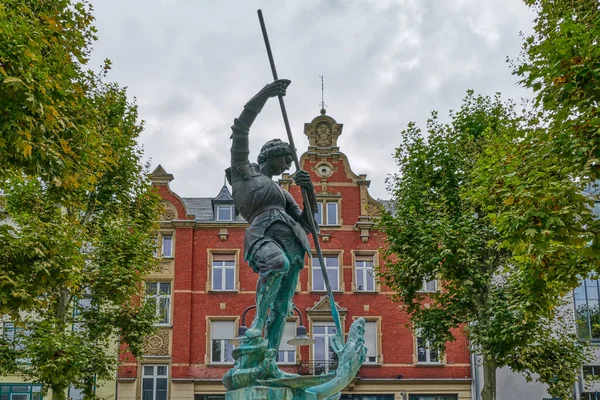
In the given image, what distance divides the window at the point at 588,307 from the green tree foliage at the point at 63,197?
18710 mm

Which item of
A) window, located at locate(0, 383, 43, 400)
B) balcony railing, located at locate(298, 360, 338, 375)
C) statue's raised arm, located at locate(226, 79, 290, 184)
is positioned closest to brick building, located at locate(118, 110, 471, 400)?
balcony railing, located at locate(298, 360, 338, 375)

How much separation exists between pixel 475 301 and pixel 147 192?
9.93m

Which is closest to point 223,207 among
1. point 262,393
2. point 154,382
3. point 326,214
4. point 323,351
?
point 326,214

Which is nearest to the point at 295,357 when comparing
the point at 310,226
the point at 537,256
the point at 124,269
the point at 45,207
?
the point at 124,269

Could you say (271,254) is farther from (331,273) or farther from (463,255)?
(331,273)

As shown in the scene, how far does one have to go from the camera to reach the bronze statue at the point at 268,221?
732 cm

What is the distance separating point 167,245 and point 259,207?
27.7m

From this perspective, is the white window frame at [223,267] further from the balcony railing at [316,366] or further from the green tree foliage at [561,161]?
the green tree foliage at [561,161]

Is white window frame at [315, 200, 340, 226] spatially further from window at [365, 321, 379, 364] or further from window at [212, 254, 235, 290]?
window at [365, 321, 379, 364]

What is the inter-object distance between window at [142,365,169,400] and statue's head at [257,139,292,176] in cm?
2667

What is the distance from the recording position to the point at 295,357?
3300 cm

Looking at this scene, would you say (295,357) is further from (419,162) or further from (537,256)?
(537,256)

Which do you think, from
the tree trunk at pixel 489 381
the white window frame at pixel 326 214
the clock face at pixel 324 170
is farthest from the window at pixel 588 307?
the tree trunk at pixel 489 381

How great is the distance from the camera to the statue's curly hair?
7828 mm
